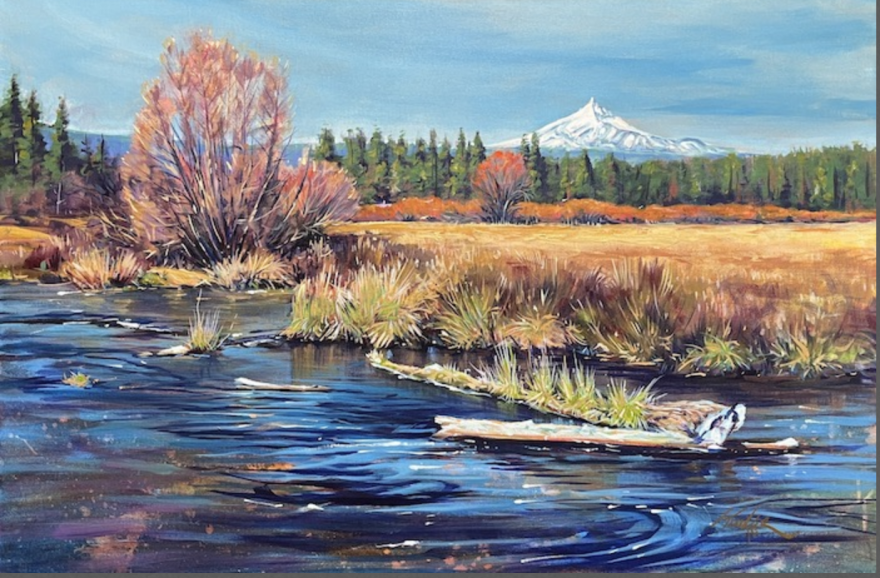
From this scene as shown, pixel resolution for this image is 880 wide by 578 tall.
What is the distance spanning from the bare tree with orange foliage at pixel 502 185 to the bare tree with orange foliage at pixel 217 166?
25.8 inches

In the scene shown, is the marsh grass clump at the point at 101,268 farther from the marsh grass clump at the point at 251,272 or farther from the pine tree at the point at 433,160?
the pine tree at the point at 433,160

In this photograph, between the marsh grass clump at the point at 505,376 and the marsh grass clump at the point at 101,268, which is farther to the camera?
the marsh grass clump at the point at 101,268

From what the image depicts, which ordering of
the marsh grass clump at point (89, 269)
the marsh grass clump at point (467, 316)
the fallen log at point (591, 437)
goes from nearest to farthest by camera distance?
the fallen log at point (591, 437), the marsh grass clump at point (467, 316), the marsh grass clump at point (89, 269)

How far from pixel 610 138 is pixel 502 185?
0.54 meters

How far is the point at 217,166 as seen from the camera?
4.46 m

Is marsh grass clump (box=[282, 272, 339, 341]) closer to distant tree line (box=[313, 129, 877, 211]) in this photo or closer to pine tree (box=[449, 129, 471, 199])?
distant tree line (box=[313, 129, 877, 211])

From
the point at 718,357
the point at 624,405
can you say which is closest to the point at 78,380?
the point at 624,405

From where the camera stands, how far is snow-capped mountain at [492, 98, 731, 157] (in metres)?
3.77

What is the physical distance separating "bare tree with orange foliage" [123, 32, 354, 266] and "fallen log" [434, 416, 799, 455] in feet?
4.15

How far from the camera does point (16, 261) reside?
3926 millimetres

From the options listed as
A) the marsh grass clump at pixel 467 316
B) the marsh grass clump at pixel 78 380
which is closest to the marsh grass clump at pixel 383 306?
the marsh grass clump at pixel 467 316

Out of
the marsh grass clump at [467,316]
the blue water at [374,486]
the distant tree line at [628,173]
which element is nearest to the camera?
the blue water at [374,486]

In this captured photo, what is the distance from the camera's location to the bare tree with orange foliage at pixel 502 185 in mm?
3865

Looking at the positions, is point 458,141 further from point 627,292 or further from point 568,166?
point 627,292
